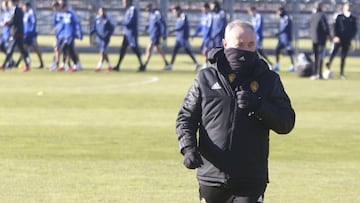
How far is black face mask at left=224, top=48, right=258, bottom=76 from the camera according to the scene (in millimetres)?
7742

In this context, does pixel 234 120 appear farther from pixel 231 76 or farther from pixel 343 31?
pixel 343 31

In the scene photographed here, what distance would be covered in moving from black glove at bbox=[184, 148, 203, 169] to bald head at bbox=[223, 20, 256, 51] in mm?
751

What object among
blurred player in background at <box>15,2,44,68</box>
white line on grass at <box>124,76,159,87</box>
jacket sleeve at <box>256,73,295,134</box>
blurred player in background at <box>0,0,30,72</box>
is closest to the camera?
jacket sleeve at <box>256,73,295,134</box>

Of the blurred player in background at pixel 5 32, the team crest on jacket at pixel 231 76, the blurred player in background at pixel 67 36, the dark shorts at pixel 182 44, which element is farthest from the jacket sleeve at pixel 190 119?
the dark shorts at pixel 182 44

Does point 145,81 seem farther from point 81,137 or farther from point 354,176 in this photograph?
point 354,176

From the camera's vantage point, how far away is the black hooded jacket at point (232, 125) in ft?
25.6

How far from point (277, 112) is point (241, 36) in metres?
0.56

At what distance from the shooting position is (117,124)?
19875 millimetres

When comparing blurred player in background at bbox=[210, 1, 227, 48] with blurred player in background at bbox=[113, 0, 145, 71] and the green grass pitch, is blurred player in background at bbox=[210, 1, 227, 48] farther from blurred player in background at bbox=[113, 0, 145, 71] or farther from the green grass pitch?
the green grass pitch

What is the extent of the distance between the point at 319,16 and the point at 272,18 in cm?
2943

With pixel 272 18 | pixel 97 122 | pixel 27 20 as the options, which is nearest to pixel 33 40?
pixel 27 20

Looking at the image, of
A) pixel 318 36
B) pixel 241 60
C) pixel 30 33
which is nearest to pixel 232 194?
pixel 241 60

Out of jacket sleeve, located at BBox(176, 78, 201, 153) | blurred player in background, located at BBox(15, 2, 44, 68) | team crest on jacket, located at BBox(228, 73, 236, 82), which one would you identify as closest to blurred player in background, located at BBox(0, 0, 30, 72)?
blurred player in background, located at BBox(15, 2, 44, 68)

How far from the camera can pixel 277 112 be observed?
7824mm
